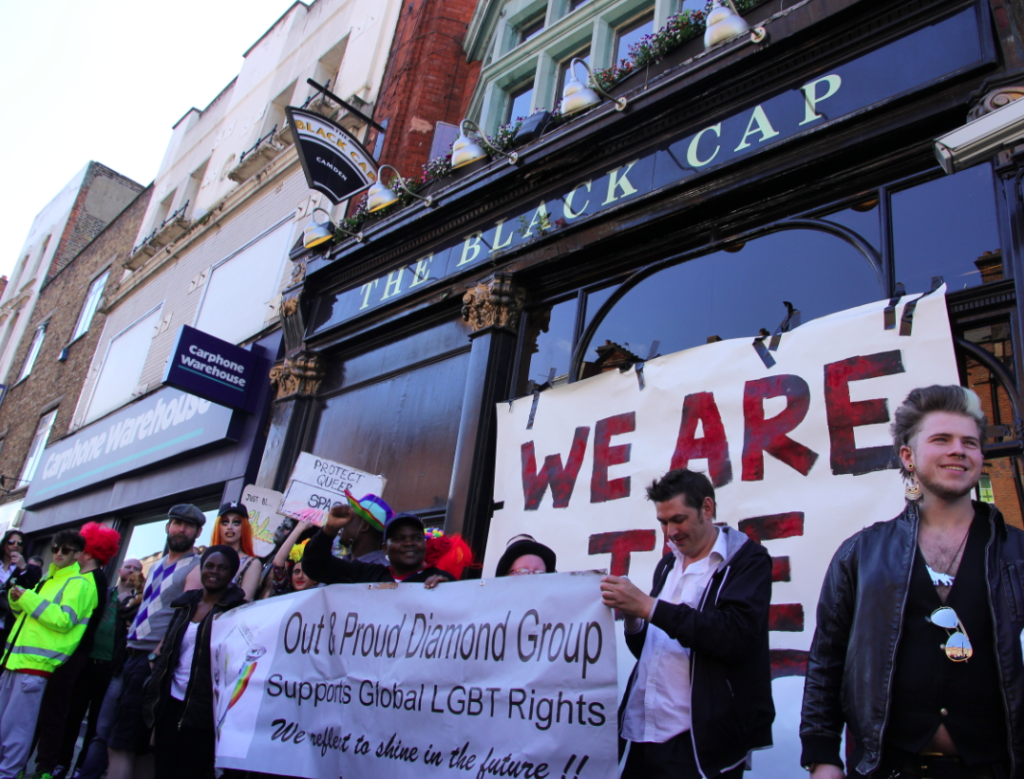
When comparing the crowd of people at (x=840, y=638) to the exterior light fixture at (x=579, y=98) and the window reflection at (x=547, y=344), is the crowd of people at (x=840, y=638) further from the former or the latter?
the exterior light fixture at (x=579, y=98)

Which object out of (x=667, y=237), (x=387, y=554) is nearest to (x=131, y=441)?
(x=667, y=237)

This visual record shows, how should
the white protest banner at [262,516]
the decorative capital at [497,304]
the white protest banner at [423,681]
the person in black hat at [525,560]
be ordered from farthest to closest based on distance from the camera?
the decorative capital at [497,304]
the white protest banner at [262,516]
the person in black hat at [525,560]
the white protest banner at [423,681]

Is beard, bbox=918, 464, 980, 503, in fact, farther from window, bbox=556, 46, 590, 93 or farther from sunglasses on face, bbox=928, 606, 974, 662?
window, bbox=556, 46, 590, 93

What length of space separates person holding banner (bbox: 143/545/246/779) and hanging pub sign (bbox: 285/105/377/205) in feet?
21.0

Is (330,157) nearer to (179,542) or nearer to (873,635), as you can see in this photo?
Answer: (179,542)

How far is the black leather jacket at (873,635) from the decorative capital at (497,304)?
526cm

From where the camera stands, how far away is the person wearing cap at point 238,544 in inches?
201

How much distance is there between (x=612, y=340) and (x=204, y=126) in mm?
16315

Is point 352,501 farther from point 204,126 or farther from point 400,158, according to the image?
point 204,126

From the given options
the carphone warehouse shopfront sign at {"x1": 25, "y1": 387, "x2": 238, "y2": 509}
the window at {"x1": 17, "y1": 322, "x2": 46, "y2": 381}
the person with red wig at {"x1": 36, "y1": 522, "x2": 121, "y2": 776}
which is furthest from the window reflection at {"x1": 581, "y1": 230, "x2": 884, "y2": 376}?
the window at {"x1": 17, "y1": 322, "x2": 46, "y2": 381}

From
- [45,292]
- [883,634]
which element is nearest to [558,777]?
[883,634]

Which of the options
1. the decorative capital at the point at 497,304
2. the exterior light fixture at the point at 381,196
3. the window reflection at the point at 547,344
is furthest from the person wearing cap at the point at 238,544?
the exterior light fixture at the point at 381,196

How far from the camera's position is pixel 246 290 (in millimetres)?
13469

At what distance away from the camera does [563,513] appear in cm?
586
